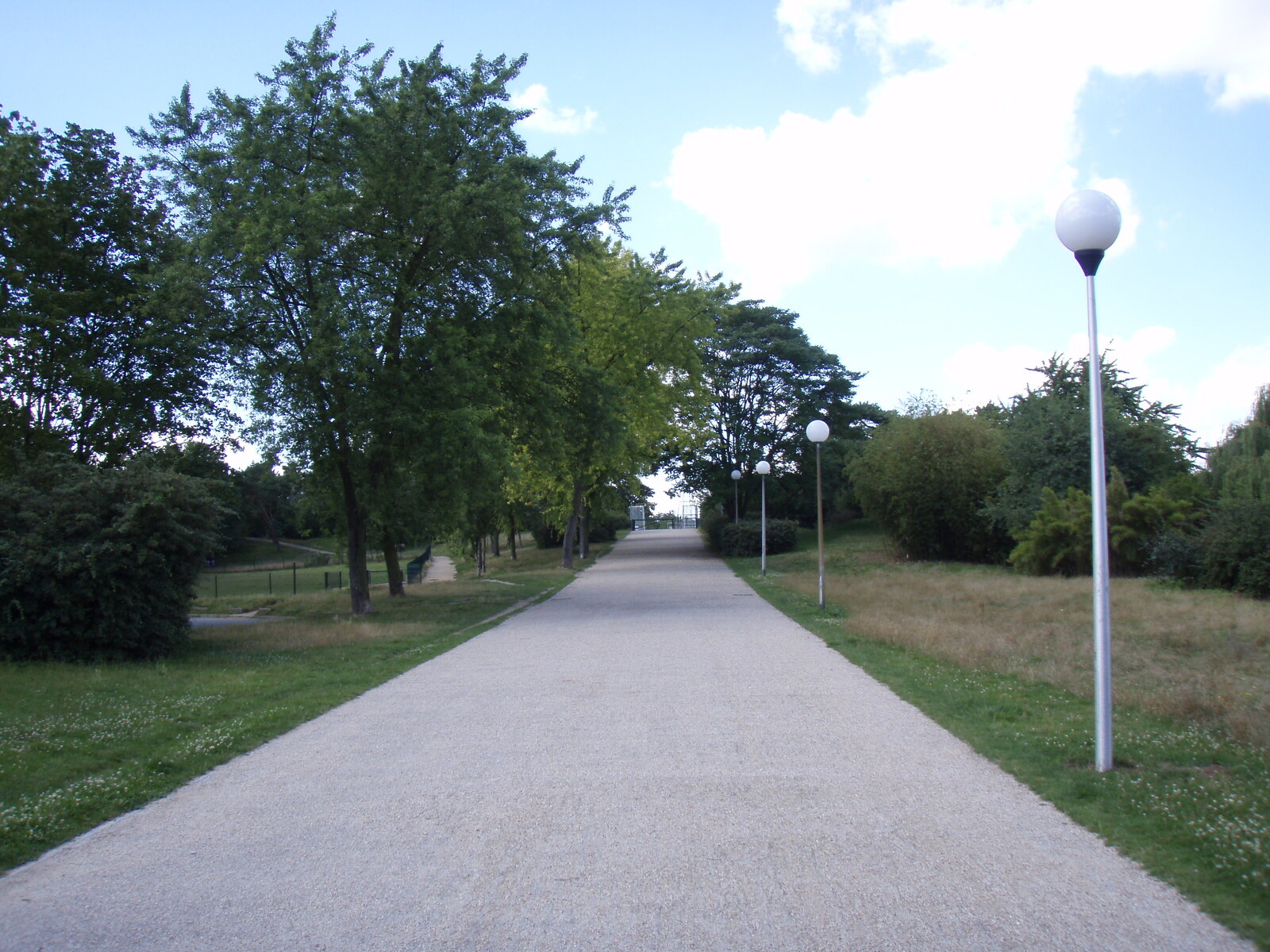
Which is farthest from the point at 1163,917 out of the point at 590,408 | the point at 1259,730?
the point at 590,408

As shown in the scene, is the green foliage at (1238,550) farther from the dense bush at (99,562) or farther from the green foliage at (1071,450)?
the dense bush at (99,562)

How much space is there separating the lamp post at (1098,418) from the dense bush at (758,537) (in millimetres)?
34240

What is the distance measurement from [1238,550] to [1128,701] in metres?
11.8

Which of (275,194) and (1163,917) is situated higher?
(275,194)

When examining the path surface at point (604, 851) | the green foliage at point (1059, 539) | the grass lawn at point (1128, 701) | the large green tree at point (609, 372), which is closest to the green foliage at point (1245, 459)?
the green foliage at point (1059, 539)

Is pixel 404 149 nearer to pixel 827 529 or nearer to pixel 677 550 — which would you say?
pixel 677 550

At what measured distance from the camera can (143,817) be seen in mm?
5352

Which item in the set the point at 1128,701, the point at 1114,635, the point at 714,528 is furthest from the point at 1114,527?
the point at 714,528

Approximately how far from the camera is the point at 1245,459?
73.9ft

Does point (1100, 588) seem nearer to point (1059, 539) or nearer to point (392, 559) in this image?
point (1059, 539)

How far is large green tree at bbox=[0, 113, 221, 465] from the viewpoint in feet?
56.5

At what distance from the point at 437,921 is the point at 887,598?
16748 millimetres

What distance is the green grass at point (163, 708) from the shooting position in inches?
222

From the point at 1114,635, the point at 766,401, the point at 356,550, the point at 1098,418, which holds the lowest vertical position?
the point at 1114,635
